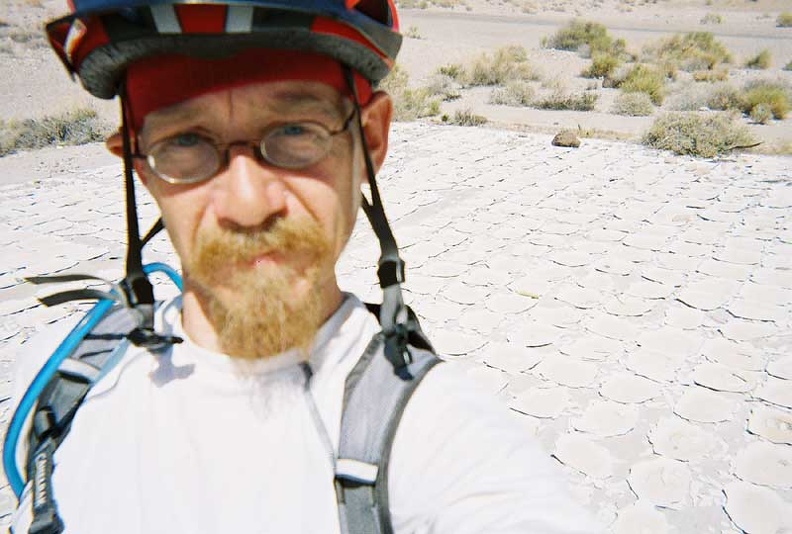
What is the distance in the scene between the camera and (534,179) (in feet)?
23.9

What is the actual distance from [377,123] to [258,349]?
0.65m

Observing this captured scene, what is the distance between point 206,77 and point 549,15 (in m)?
44.3

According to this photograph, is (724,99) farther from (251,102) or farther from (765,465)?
(251,102)

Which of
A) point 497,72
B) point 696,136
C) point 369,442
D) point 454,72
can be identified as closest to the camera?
point 369,442

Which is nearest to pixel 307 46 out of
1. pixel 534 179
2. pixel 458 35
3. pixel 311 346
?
pixel 311 346

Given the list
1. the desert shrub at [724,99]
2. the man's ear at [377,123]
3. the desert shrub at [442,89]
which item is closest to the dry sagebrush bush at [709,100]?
the desert shrub at [724,99]

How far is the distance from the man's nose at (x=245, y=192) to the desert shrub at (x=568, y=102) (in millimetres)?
12538

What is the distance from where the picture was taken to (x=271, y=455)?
112cm

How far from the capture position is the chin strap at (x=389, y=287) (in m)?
1.17

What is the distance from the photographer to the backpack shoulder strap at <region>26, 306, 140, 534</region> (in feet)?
3.77

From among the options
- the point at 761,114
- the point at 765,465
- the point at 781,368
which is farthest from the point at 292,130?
the point at 761,114

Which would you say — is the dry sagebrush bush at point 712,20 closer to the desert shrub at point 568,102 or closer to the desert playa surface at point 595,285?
the desert shrub at point 568,102

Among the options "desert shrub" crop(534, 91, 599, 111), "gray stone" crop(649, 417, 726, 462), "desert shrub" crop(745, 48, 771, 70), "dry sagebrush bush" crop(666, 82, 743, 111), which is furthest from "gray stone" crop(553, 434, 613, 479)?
"desert shrub" crop(745, 48, 771, 70)

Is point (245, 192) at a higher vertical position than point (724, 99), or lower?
higher
